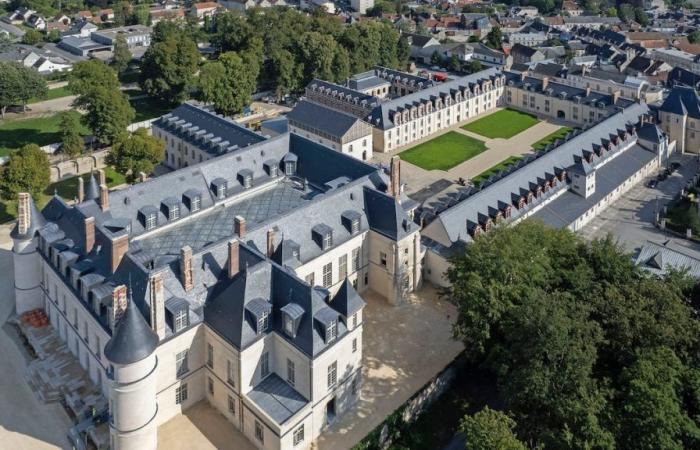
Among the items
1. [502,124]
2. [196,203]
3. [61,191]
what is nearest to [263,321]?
[196,203]

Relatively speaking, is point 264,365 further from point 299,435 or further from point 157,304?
point 157,304

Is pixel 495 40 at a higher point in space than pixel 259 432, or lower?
higher

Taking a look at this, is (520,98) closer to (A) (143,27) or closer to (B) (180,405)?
(B) (180,405)

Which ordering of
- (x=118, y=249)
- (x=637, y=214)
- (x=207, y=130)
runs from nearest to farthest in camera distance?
(x=118, y=249) < (x=637, y=214) < (x=207, y=130)

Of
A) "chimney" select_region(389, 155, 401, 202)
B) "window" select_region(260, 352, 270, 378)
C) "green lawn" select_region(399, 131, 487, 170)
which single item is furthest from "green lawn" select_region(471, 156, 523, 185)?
"window" select_region(260, 352, 270, 378)

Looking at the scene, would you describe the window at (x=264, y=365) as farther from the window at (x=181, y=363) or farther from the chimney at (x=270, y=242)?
the chimney at (x=270, y=242)
